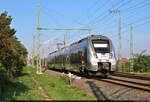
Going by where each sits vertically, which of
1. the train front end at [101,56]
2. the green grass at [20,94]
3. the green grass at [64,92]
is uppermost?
the train front end at [101,56]

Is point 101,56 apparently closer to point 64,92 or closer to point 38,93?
point 64,92

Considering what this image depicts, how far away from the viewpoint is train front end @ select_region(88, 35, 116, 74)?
1838 centimetres

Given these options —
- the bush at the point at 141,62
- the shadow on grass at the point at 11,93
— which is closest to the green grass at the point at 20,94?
the shadow on grass at the point at 11,93

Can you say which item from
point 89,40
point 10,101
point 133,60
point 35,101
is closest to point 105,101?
point 35,101

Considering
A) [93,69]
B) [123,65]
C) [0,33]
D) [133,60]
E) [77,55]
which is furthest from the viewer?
[123,65]

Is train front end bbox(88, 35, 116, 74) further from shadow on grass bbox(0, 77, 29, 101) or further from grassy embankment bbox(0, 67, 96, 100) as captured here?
shadow on grass bbox(0, 77, 29, 101)

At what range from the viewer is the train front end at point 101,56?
18.4 meters

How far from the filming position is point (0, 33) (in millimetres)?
11758

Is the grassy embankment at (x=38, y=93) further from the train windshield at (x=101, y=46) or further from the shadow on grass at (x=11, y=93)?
the train windshield at (x=101, y=46)

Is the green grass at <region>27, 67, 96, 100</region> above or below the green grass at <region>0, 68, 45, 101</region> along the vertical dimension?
below

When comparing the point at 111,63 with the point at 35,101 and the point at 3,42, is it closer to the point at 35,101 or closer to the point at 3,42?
the point at 3,42

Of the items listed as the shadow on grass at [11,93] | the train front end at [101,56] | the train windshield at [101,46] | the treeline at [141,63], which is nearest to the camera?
the shadow on grass at [11,93]

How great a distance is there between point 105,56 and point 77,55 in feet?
15.6

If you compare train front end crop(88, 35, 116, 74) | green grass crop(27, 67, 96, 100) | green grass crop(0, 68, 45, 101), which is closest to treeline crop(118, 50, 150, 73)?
train front end crop(88, 35, 116, 74)
